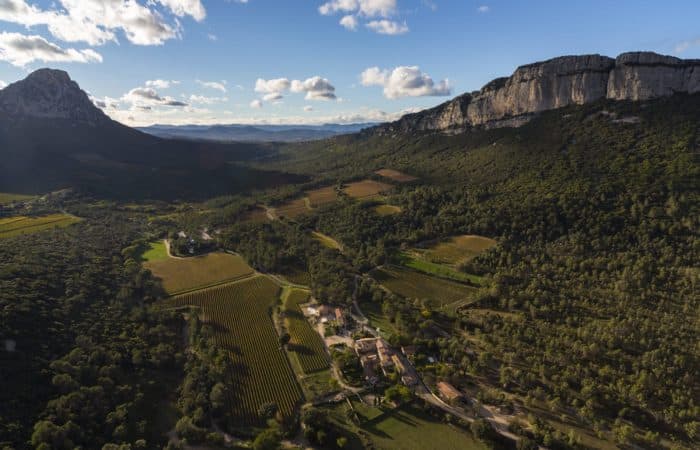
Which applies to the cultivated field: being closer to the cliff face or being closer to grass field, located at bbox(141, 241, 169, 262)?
grass field, located at bbox(141, 241, 169, 262)

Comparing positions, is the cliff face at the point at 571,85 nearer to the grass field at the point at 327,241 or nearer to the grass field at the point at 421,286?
the grass field at the point at 421,286

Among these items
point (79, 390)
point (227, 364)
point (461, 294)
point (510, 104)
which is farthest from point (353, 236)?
point (510, 104)

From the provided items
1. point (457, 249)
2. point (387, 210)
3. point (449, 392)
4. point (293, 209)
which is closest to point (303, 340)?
point (449, 392)

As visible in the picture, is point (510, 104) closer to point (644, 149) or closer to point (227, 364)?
point (644, 149)

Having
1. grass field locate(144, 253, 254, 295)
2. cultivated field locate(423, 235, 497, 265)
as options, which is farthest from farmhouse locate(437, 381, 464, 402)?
grass field locate(144, 253, 254, 295)

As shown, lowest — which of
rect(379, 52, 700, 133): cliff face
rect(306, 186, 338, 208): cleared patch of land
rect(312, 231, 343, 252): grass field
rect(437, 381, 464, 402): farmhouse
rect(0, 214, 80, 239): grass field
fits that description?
rect(437, 381, 464, 402): farmhouse

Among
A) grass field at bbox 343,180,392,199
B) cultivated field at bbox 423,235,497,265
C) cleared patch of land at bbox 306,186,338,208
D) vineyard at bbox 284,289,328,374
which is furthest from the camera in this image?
grass field at bbox 343,180,392,199
